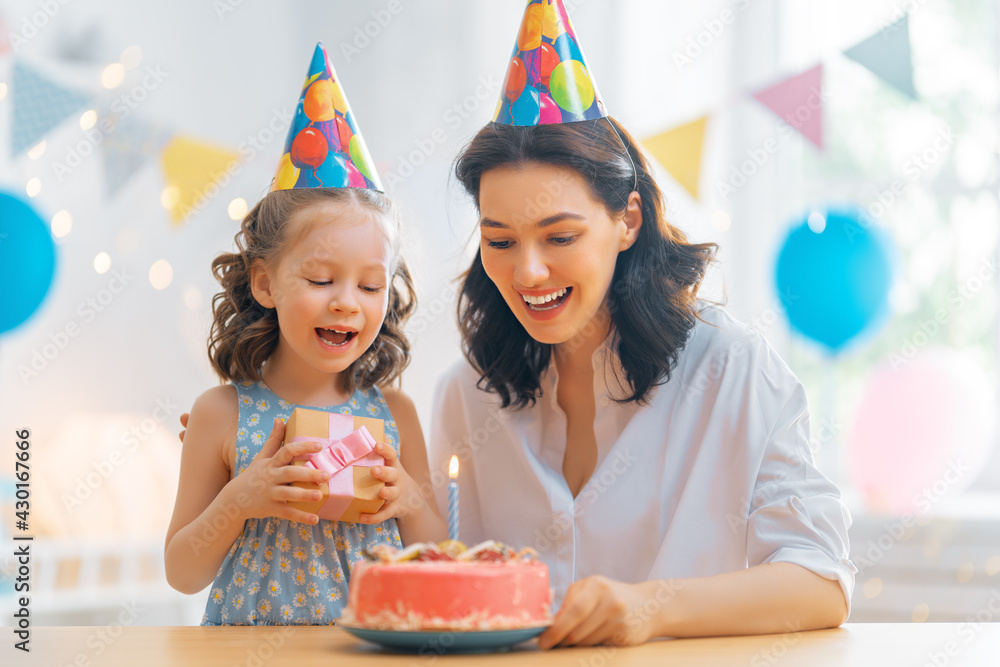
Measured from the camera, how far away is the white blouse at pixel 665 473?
124 cm

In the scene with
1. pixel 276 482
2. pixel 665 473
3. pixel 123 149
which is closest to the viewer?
pixel 276 482

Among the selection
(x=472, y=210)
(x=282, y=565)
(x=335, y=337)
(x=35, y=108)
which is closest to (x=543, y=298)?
(x=335, y=337)

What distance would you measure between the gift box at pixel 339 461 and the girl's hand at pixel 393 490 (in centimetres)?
1

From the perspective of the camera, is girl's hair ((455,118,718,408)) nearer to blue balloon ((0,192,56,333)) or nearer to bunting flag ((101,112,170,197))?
blue balloon ((0,192,56,333))

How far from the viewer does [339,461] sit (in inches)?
43.4

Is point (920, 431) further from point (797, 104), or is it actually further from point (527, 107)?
point (527, 107)

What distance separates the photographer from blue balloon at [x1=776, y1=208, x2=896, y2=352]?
2.51 metres

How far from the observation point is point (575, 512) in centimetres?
136

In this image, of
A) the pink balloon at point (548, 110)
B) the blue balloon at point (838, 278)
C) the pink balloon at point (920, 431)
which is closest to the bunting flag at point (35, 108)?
the pink balloon at point (548, 110)

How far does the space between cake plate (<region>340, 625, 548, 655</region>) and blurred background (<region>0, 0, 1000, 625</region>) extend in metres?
1.84

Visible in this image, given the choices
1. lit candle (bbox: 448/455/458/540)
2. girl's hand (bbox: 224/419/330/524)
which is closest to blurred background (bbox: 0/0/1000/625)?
girl's hand (bbox: 224/419/330/524)

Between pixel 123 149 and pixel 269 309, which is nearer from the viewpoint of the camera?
pixel 269 309

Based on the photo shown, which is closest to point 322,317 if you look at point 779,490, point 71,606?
point 779,490

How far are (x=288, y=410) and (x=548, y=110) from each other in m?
0.58
